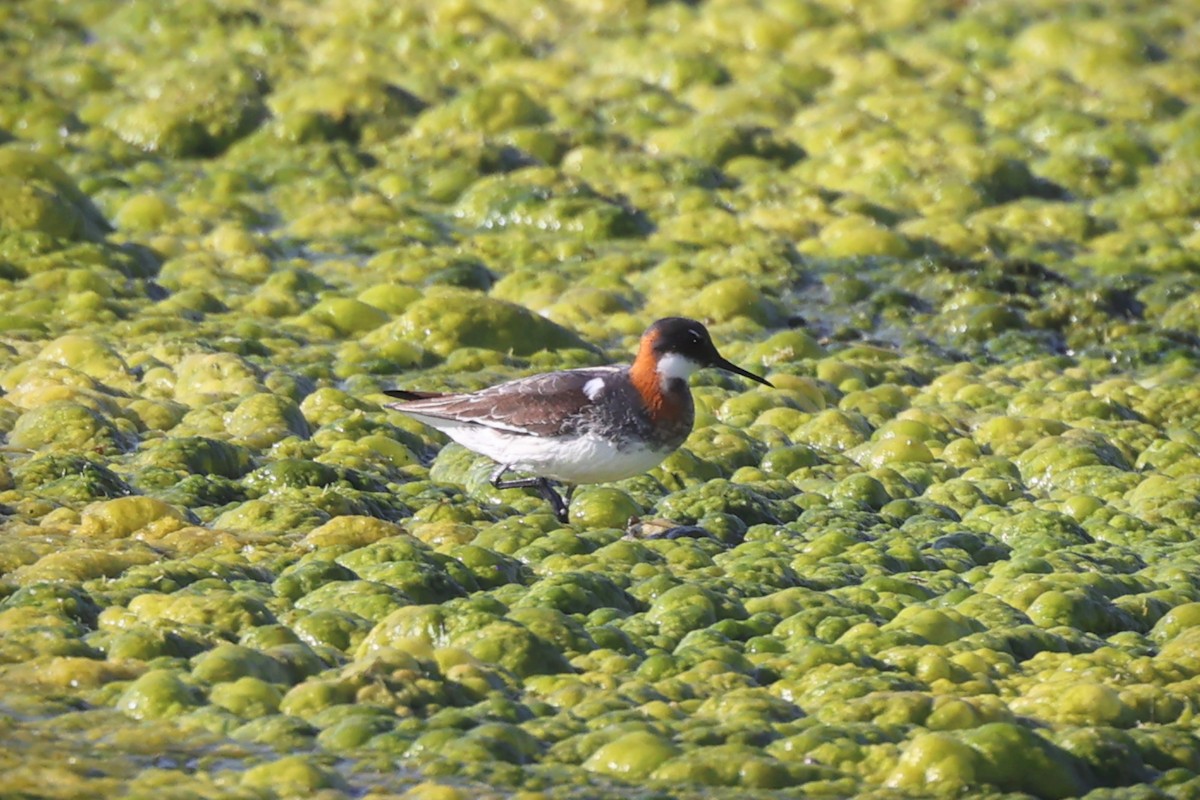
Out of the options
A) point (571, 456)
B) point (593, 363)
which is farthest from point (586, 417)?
point (593, 363)

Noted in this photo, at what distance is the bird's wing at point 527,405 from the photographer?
663cm

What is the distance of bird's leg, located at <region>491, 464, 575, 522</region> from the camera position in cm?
676

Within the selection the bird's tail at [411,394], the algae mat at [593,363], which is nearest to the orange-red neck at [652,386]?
the algae mat at [593,363]

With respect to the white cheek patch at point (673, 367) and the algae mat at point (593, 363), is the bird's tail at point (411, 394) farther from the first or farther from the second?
the white cheek patch at point (673, 367)

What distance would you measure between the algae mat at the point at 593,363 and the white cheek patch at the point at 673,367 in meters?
0.52

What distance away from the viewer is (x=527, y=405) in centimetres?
673

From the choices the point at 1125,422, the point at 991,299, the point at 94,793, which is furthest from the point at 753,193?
the point at 94,793

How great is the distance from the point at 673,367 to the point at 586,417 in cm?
42

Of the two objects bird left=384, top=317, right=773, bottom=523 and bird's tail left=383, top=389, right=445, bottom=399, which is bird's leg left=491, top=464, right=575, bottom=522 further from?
bird's tail left=383, top=389, right=445, bottom=399

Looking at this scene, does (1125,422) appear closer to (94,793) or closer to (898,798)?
(898,798)

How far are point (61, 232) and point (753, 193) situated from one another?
3996mm

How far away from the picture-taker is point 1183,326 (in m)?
9.20

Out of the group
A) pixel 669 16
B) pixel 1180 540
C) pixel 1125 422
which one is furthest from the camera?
pixel 669 16

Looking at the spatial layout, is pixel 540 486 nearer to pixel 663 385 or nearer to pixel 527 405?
pixel 527 405
